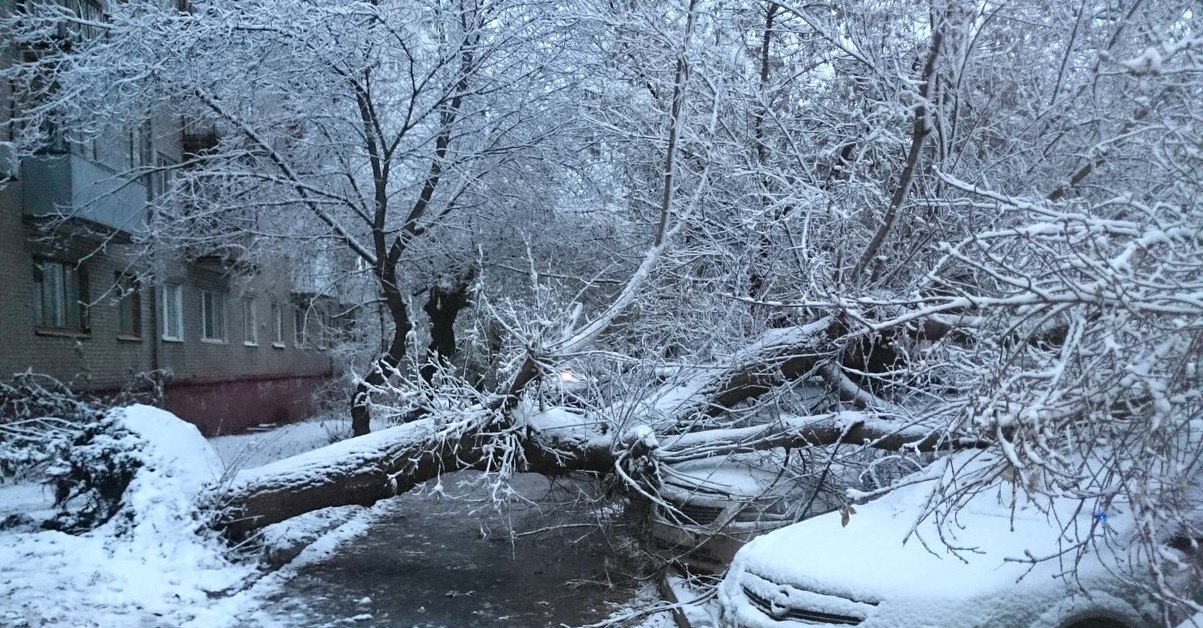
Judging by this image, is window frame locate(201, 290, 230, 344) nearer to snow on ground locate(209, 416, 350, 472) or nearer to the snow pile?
snow on ground locate(209, 416, 350, 472)

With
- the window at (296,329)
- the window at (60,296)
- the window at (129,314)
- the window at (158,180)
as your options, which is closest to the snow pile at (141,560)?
the window at (60,296)

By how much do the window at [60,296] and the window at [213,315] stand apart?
17.4 feet

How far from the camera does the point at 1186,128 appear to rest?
4.32 m

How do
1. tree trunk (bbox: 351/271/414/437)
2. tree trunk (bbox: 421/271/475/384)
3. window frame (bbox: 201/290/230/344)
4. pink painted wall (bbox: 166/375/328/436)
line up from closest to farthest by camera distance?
1. tree trunk (bbox: 351/271/414/437)
2. tree trunk (bbox: 421/271/475/384)
3. pink painted wall (bbox: 166/375/328/436)
4. window frame (bbox: 201/290/230/344)

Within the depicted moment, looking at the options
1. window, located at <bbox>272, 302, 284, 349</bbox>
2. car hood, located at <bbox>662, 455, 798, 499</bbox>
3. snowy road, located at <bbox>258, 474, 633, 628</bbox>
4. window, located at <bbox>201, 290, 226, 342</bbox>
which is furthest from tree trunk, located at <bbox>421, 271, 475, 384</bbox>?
window, located at <bbox>272, 302, 284, 349</bbox>

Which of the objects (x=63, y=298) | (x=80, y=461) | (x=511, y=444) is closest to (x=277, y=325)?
(x=63, y=298)

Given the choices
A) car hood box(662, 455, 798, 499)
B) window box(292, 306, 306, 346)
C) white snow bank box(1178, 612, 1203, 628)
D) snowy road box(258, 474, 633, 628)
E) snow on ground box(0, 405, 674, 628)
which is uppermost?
window box(292, 306, 306, 346)

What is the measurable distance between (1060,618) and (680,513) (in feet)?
12.7

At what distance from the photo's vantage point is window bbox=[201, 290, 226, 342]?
69.6ft

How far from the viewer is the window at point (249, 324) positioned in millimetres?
23484

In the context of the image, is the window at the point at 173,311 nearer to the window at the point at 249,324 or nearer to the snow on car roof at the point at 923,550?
the window at the point at 249,324

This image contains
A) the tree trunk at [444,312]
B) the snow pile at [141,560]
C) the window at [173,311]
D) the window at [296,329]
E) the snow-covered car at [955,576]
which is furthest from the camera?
the window at [296,329]

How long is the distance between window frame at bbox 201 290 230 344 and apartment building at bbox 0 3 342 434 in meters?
0.03

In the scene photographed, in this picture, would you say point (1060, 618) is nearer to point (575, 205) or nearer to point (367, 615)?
point (367, 615)
